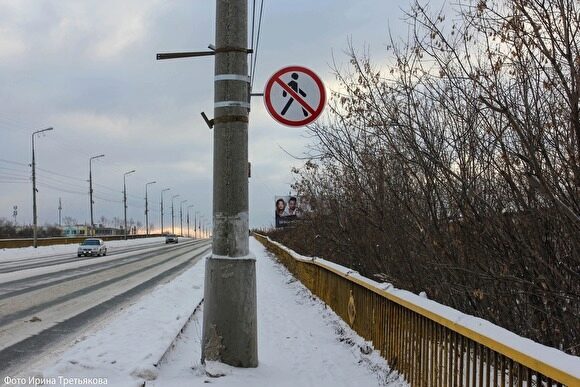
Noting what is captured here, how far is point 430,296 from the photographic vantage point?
7.06 m

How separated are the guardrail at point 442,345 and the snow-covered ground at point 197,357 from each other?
1.06 feet

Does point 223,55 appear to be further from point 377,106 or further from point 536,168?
point 536,168

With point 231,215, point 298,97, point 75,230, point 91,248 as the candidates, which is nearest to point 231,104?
point 298,97

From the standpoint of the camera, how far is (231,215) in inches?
226

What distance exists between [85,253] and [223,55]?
3536 centimetres

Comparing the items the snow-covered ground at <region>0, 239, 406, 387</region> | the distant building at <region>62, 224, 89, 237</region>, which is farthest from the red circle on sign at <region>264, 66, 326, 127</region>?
the distant building at <region>62, 224, 89, 237</region>

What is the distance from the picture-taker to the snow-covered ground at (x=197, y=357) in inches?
215

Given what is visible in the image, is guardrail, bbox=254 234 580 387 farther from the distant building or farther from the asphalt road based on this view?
the distant building

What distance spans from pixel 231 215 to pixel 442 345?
→ 2.53 meters

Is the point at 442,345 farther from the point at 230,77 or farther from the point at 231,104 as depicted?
the point at 230,77

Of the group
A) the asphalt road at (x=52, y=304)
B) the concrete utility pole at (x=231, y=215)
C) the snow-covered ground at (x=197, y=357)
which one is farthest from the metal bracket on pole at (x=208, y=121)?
the asphalt road at (x=52, y=304)

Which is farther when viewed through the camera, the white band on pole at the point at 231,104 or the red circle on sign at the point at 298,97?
the red circle on sign at the point at 298,97

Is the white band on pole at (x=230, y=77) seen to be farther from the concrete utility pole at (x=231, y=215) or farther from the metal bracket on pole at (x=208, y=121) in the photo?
the metal bracket on pole at (x=208, y=121)

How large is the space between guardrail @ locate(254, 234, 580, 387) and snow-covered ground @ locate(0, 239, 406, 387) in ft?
1.06
